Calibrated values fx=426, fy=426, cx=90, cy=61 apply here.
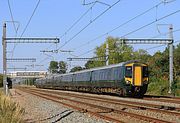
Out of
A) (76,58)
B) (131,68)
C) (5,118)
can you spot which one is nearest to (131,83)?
(131,68)

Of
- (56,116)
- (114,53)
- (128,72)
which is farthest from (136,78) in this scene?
(114,53)

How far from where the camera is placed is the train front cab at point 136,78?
110 ft

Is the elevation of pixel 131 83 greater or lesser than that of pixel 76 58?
lesser

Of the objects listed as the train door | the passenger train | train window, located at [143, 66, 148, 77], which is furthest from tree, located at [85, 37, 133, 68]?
the train door

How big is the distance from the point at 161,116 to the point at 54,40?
30.5 metres

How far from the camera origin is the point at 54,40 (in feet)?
152

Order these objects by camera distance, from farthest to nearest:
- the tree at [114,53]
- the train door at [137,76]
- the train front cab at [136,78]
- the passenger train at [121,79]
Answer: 1. the tree at [114,53]
2. the train door at [137,76]
3. the passenger train at [121,79]
4. the train front cab at [136,78]

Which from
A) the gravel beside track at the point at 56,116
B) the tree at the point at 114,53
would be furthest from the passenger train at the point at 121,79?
the tree at the point at 114,53

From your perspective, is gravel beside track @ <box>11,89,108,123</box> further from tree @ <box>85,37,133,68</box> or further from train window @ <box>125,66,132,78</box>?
tree @ <box>85,37,133,68</box>

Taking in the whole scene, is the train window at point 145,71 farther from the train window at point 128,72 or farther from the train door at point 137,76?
the train window at point 128,72

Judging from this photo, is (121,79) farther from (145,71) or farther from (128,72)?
(145,71)

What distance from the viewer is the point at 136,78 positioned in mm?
34031

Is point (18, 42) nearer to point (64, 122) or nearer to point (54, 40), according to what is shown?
point (54, 40)

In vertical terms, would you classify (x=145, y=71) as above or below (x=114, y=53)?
below
